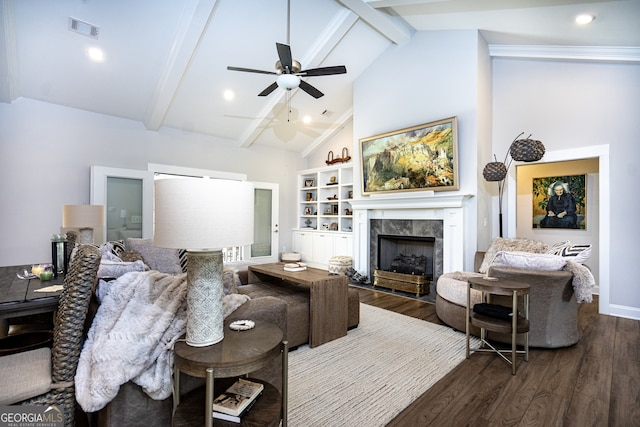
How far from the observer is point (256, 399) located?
1.39 m

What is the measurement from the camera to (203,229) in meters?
1.21

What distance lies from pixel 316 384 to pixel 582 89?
4.96 meters

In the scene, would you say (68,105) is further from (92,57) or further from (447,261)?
(447,261)

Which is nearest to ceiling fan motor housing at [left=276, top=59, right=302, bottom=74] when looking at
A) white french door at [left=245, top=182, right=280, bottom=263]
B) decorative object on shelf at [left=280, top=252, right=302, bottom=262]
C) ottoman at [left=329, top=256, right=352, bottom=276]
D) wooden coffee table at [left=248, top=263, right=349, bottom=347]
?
wooden coffee table at [left=248, top=263, right=349, bottom=347]

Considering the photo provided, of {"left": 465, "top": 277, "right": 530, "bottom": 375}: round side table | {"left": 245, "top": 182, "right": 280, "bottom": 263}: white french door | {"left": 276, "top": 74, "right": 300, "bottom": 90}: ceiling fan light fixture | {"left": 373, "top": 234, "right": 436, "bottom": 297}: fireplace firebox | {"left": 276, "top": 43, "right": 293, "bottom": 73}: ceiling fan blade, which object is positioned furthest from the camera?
{"left": 245, "top": 182, "right": 280, "bottom": 263}: white french door

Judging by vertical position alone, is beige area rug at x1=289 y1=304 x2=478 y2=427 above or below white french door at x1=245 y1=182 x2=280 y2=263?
below

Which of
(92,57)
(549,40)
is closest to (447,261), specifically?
(549,40)

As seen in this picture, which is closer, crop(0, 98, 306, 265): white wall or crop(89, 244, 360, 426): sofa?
crop(89, 244, 360, 426): sofa

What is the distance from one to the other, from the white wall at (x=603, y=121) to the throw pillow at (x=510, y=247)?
0.92 metres

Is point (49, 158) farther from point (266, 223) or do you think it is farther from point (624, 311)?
point (624, 311)

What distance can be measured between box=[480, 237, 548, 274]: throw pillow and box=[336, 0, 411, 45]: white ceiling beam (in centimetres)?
351

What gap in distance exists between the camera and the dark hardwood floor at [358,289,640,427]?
185 centimetres

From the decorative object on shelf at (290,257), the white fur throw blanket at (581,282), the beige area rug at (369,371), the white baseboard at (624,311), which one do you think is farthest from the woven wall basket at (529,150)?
the decorative object on shelf at (290,257)

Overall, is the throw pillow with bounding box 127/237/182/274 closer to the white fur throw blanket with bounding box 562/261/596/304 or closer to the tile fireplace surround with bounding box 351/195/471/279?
the tile fireplace surround with bounding box 351/195/471/279
